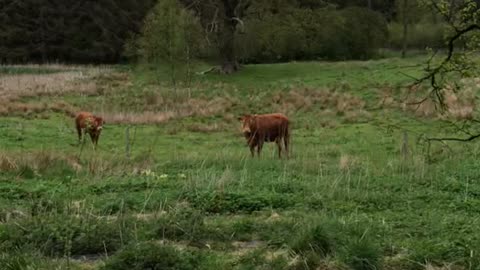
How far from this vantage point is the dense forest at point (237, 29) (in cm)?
5312

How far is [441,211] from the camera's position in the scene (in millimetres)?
10742

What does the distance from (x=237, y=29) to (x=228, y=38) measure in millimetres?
4357

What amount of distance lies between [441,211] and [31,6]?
73.5m

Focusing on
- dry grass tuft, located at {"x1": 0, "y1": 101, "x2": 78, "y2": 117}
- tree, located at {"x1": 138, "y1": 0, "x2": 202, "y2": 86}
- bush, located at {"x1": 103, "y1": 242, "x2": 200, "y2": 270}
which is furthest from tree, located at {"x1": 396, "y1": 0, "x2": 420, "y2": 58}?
bush, located at {"x1": 103, "y1": 242, "x2": 200, "y2": 270}

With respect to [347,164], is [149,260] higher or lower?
higher

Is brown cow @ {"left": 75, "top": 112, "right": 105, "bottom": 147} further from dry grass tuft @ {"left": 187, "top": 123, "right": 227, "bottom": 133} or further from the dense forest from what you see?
the dense forest

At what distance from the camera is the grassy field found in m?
7.55

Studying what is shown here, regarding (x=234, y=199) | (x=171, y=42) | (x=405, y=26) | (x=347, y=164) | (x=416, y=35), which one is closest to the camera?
(x=234, y=199)

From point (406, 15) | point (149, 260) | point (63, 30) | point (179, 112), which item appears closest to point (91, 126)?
point (179, 112)

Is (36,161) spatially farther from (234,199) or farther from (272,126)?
(272,126)

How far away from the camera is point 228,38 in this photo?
50.3 metres

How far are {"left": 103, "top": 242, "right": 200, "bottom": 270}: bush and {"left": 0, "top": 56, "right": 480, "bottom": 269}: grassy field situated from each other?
1 cm

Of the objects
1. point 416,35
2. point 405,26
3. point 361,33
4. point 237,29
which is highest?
point 405,26

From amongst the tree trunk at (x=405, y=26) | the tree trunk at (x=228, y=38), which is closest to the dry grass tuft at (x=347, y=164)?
the tree trunk at (x=228, y=38)
